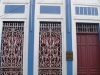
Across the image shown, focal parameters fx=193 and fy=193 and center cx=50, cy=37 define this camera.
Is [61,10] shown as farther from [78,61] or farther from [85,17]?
[78,61]

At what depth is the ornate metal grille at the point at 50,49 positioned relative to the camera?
7.58 metres

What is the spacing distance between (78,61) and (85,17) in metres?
1.81

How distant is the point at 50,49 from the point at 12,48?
1517mm

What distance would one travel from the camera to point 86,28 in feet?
26.1

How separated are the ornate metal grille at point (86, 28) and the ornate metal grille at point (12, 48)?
2336 mm

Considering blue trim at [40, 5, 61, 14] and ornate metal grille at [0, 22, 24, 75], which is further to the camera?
blue trim at [40, 5, 61, 14]

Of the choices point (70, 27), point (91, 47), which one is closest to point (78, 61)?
point (91, 47)

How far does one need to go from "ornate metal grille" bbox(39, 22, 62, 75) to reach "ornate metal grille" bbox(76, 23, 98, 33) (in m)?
0.84

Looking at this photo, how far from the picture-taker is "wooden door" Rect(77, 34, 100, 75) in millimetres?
7727

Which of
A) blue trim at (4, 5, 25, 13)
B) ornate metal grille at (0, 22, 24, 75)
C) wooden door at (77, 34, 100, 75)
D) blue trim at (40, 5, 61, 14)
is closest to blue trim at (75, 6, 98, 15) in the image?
blue trim at (40, 5, 61, 14)

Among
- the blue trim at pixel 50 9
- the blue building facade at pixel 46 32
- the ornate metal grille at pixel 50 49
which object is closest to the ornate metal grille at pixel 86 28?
the blue building facade at pixel 46 32

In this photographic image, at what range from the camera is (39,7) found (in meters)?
7.90

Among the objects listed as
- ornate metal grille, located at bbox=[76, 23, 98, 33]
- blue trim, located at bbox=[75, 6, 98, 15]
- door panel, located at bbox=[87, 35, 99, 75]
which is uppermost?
blue trim, located at bbox=[75, 6, 98, 15]

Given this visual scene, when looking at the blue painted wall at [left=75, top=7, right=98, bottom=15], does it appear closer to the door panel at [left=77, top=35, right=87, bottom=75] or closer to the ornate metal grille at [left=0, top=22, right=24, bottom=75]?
the door panel at [left=77, top=35, right=87, bottom=75]
